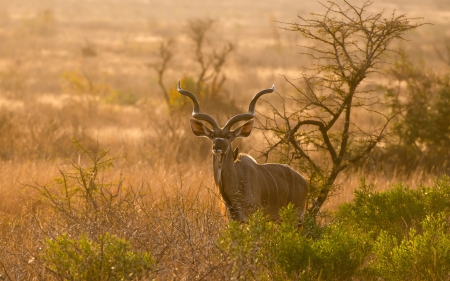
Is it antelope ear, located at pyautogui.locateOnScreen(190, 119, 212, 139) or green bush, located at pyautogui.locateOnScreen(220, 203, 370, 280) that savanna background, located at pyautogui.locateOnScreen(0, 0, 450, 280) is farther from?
antelope ear, located at pyautogui.locateOnScreen(190, 119, 212, 139)

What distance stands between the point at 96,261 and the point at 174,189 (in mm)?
2309

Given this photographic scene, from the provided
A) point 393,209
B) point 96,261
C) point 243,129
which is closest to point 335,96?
point 243,129

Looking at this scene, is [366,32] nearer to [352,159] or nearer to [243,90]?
[352,159]

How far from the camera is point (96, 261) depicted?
5.45 m

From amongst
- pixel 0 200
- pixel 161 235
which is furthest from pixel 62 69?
pixel 161 235

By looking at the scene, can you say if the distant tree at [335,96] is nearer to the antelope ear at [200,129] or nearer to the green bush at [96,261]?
the antelope ear at [200,129]

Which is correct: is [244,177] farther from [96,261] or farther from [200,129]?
[96,261]

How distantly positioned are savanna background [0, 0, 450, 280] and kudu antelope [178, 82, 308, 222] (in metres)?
0.30

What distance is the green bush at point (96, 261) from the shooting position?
17.6 feet

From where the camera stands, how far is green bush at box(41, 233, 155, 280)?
17.6 feet

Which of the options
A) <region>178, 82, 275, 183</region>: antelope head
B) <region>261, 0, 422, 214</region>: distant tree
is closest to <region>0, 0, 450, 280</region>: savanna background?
<region>261, 0, 422, 214</region>: distant tree

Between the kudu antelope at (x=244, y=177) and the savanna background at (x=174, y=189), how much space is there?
0.30m

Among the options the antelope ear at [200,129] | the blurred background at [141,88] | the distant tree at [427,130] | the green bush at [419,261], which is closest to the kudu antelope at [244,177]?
the antelope ear at [200,129]

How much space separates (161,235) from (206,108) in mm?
10011
